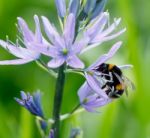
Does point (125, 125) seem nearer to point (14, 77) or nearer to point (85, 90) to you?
point (14, 77)

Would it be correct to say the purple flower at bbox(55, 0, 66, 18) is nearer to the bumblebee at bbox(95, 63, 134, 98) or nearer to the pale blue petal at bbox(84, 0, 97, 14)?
the pale blue petal at bbox(84, 0, 97, 14)

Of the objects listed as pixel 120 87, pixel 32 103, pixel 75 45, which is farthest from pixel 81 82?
pixel 75 45

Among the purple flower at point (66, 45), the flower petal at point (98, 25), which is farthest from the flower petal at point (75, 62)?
the flower petal at point (98, 25)

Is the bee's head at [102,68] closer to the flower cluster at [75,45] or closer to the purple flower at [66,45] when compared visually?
the flower cluster at [75,45]

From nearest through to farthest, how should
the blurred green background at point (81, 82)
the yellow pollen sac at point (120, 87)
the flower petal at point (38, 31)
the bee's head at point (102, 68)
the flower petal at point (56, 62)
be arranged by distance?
the flower petal at point (56, 62) → the flower petal at point (38, 31) → the bee's head at point (102, 68) → the yellow pollen sac at point (120, 87) → the blurred green background at point (81, 82)

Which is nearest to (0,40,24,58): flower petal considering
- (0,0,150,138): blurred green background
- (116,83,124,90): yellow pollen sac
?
(116,83,124,90): yellow pollen sac

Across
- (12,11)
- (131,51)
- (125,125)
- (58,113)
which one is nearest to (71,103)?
(125,125)

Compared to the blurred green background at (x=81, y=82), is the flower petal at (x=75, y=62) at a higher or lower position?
higher
